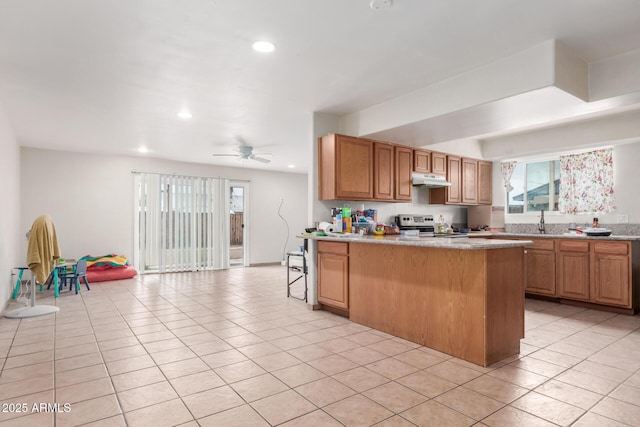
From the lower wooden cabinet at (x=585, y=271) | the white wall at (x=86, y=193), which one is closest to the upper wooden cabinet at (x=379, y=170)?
the lower wooden cabinet at (x=585, y=271)

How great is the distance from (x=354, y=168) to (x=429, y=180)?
139cm

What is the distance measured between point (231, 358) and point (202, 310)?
1.70 m

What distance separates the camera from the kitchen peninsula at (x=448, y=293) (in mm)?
2633

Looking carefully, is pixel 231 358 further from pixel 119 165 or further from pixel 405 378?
pixel 119 165

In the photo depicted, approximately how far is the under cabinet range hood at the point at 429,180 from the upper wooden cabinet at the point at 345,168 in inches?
33.3

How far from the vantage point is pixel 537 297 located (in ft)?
16.3

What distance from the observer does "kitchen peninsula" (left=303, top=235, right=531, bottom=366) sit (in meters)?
2.63

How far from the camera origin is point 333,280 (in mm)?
4086

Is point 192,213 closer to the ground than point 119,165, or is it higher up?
closer to the ground

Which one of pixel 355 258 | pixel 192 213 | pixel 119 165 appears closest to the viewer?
pixel 355 258

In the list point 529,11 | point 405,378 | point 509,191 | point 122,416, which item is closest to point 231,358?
point 122,416

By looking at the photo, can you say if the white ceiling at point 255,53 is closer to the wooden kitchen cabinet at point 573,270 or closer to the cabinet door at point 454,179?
the cabinet door at point 454,179

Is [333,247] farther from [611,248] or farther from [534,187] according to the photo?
[534,187]

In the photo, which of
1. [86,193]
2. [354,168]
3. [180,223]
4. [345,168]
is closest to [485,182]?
[354,168]
